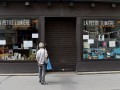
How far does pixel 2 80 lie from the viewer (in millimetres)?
15195

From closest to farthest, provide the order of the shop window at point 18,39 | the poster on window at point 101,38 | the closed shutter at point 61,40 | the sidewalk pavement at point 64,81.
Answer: the sidewalk pavement at point 64,81
the shop window at point 18,39
the poster on window at point 101,38
the closed shutter at point 61,40

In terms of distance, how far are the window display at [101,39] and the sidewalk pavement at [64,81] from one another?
119 centimetres

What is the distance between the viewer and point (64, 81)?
14.9 m

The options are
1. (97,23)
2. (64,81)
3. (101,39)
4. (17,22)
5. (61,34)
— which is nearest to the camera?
(64,81)

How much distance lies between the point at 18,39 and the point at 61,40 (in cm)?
216

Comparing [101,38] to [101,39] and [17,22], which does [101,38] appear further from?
[17,22]

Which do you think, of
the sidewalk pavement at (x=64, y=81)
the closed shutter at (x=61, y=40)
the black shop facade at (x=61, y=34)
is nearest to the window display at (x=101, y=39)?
the black shop facade at (x=61, y=34)

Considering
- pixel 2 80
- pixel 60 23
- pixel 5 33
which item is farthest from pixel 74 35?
pixel 2 80

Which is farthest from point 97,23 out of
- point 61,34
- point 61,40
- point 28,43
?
point 28,43

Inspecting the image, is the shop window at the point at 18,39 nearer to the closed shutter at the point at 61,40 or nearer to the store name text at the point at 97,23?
the closed shutter at the point at 61,40

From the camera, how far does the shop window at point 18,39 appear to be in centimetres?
1700

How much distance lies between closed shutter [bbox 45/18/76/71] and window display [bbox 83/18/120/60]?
30.0 inches

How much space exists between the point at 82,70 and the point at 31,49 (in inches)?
104

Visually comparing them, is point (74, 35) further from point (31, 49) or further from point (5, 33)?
point (5, 33)
